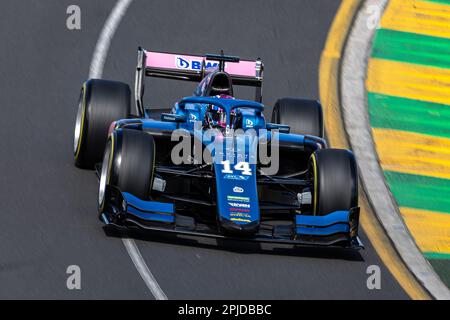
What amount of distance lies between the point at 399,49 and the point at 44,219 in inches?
351

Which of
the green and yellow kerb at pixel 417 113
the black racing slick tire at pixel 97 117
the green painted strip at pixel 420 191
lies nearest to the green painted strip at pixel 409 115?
the green and yellow kerb at pixel 417 113

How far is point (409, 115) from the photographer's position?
18.5 meters

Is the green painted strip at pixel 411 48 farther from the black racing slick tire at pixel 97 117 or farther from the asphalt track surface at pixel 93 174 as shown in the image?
the black racing slick tire at pixel 97 117

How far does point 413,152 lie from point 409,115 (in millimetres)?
1283

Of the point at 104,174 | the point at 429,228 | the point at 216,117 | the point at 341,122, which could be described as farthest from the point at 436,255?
the point at 341,122

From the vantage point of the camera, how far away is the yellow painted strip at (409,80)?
62.9ft

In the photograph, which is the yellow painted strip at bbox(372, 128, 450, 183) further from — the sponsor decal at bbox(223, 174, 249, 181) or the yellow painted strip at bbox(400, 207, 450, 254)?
the sponsor decal at bbox(223, 174, 249, 181)

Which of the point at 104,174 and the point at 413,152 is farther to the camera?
the point at 413,152

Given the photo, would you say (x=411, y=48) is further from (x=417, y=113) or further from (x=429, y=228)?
(x=429, y=228)

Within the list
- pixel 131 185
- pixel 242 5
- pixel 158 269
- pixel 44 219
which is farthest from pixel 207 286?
pixel 242 5

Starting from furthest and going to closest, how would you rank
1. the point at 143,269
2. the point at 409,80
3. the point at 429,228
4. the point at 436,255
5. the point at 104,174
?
the point at 409,80
the point at 429,228
the point at 436,255
the point at 104,174
the point at 143,269

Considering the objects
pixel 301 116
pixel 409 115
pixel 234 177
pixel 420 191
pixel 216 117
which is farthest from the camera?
pixel 409 115

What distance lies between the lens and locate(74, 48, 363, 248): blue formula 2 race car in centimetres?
1273

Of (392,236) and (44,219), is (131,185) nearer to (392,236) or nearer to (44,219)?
(44,219)
